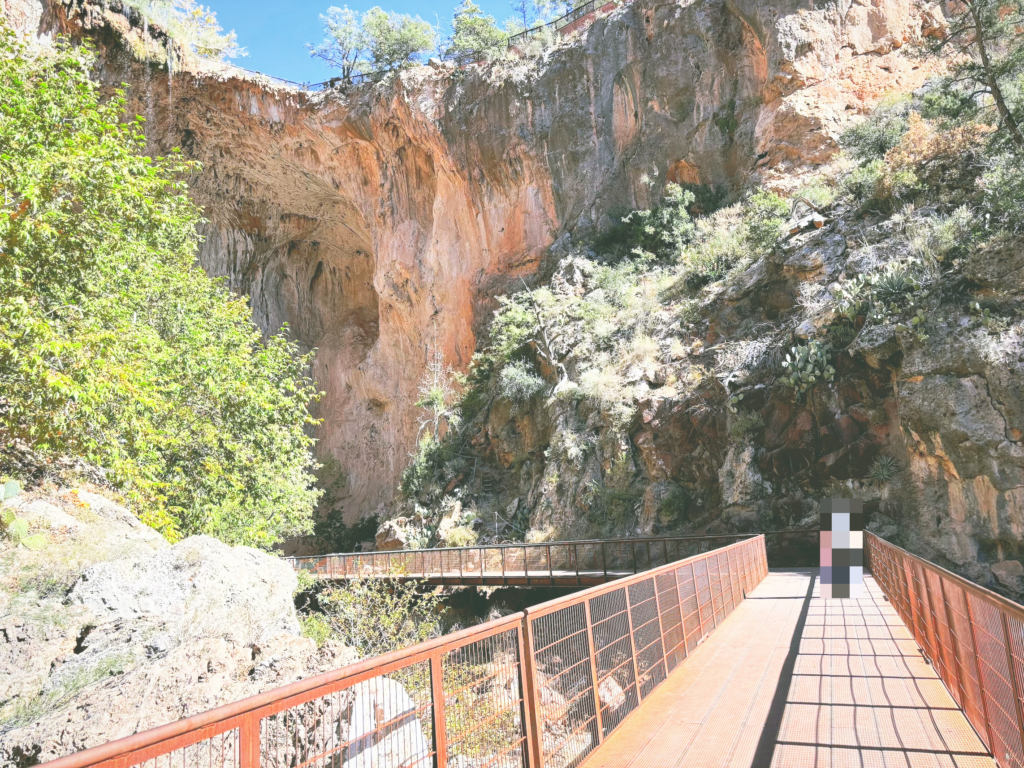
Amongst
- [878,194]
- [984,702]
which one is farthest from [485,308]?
[984,702]

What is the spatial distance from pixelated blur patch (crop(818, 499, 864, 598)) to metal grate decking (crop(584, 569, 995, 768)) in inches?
96.5

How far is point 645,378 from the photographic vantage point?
64.5 feet

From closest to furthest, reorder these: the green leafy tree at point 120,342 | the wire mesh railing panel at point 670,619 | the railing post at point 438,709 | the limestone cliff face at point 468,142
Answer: the railing post at point 438,709
the wire mesh railing panel at point 670,619
the green leafy tree at point 120,342
the limestone cliff face at point 468,142

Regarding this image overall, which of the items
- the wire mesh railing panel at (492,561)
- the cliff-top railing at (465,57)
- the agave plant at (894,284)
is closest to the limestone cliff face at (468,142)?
the cliff-top railing at (465,57)

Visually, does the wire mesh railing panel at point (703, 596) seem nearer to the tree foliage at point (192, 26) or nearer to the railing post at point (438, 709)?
the railing post at point (438, 709)

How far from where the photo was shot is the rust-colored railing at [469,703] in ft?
7.04

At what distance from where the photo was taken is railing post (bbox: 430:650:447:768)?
296cm

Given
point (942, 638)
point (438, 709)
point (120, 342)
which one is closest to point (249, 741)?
point (438, 709)

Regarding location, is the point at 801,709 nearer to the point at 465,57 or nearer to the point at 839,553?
the point at 839,553

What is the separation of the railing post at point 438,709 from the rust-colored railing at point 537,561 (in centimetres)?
1118

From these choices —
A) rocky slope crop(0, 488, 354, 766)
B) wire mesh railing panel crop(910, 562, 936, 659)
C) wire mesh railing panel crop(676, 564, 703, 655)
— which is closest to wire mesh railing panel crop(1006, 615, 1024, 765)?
wire mesh railing panel crop(910, 562, 936, 659)

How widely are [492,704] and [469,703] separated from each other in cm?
67

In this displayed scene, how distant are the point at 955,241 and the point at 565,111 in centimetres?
1977

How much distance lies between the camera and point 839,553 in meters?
10.8
